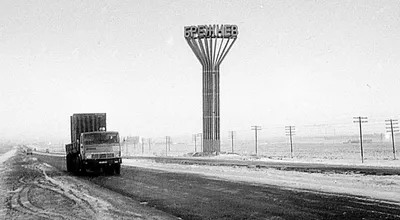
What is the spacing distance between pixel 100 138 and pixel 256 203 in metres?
15.2

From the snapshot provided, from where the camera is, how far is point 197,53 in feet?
174

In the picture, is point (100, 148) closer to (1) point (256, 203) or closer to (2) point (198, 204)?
(2) point (198, 204)

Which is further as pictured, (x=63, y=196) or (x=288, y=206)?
(x=63, y=196)

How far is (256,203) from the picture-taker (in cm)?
1194

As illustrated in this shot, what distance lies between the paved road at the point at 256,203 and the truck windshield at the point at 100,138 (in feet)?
29.0

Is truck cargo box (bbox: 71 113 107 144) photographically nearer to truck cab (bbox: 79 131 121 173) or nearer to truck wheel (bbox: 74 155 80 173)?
truck wheel (bbox: 74 155 80 173)

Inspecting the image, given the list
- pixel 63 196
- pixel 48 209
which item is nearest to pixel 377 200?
pixel 48 209

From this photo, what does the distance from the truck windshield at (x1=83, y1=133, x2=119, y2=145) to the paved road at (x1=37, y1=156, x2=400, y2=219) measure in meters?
8.84

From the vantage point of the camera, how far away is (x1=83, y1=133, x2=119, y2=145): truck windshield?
2472 centimetres

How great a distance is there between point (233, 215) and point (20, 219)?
5489mm

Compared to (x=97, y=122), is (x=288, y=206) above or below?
below

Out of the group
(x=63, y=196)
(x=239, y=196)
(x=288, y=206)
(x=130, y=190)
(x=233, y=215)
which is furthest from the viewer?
(x=130, y=190)

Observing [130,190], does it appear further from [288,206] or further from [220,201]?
[288,206]

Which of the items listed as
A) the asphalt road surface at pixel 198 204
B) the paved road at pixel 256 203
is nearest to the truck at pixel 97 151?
the asphalt road surface at pixel 198 204
